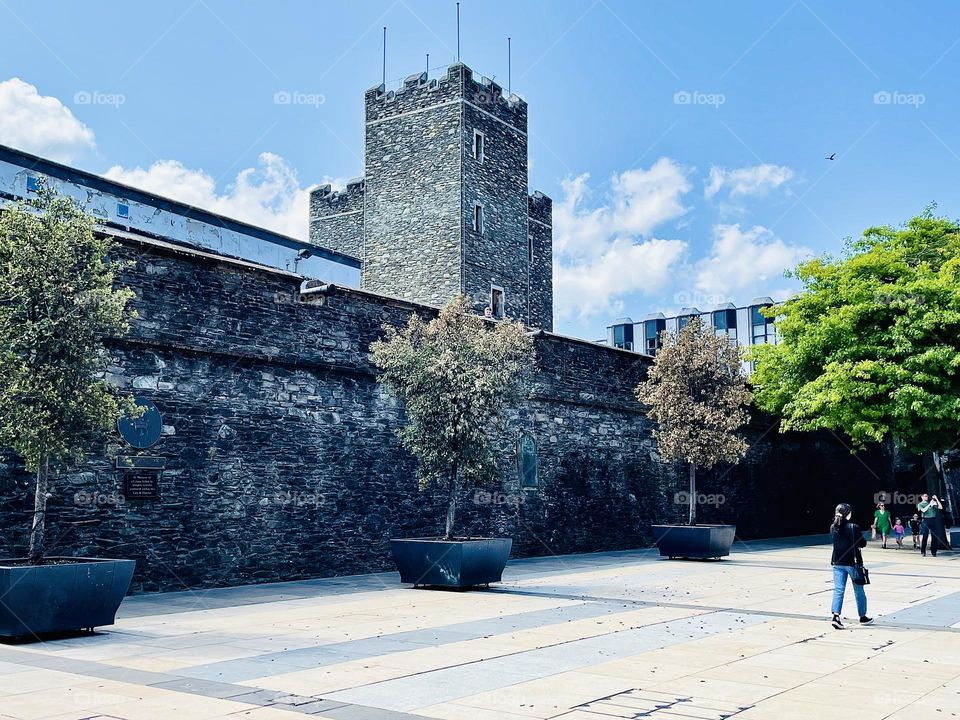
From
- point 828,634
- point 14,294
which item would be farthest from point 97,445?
point 828,634

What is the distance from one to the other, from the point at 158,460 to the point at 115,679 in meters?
6.28

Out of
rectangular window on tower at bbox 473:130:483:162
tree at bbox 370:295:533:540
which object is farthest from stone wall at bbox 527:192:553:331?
tree at bbox 370:295:533:540

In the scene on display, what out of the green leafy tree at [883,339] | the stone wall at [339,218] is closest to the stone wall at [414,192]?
the stone wall at [339,218]

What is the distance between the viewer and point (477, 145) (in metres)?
35.3

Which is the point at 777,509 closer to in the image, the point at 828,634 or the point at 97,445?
the point at 828,634

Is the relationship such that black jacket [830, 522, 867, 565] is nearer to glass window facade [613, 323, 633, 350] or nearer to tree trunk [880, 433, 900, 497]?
tree trunk [880, 433, 900, 497]

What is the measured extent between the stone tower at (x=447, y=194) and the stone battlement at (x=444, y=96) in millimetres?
40

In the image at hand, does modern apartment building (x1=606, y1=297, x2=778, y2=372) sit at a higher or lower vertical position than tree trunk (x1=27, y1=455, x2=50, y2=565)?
higher

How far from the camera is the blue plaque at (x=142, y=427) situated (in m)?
11.9

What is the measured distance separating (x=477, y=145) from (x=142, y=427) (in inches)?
999

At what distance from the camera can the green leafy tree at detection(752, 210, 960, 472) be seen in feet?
63.3

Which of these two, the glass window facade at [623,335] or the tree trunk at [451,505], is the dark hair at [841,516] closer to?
the tree trunk at [451,505]

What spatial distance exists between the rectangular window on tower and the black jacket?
27648 mm

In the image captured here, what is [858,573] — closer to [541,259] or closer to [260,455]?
[260,455]
